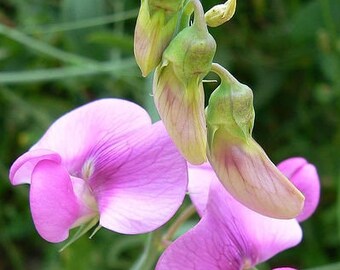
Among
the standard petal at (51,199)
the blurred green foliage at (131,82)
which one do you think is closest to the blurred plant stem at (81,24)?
the blurred green foliage at (131,82)

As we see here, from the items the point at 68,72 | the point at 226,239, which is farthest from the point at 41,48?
the point at 226,239

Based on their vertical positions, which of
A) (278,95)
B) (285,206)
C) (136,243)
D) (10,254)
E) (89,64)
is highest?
(285,206)

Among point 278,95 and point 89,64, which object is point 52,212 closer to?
point 89,64

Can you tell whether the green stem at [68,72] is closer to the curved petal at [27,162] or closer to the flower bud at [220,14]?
the curved petal at [27,162]

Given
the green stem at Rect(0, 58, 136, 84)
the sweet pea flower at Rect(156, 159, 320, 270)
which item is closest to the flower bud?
the sweet pea flower at Rect(156, 159, 320, 270)

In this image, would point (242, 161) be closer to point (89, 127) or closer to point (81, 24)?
point (89, 127)

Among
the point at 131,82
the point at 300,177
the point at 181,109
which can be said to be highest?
the point at 181,109

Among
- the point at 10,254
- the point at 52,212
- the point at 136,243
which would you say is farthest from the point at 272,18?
the point at 52,212
